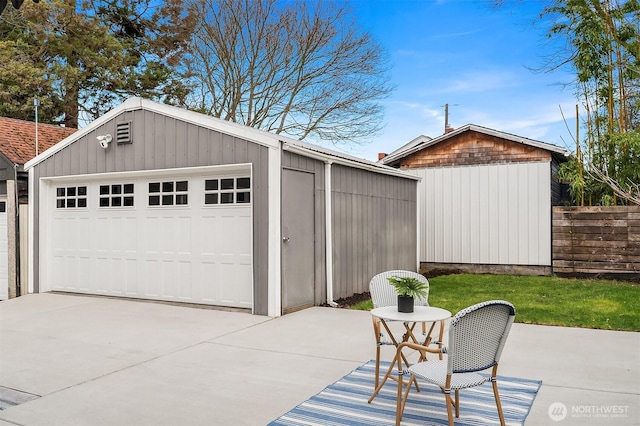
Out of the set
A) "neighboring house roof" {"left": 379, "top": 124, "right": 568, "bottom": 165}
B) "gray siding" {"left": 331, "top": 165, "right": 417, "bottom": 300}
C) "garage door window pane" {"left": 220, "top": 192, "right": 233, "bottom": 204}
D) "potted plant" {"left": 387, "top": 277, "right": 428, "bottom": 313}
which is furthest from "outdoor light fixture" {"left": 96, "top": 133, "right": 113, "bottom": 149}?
"neighboring house roof" {"left": 379, "top": 124, "right": 568, "bottom": 165}

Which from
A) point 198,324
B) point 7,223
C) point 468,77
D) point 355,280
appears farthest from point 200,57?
point 198,324

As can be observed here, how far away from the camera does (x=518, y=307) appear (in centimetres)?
737

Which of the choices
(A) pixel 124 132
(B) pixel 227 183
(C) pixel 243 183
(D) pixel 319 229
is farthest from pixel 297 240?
(A) pixel 124 132

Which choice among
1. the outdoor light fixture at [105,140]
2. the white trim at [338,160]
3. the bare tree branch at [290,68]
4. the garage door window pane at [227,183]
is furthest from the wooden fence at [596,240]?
the outdoor light fixture at [105,140]

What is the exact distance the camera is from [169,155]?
791 centimetres

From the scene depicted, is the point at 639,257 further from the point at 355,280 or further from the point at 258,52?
the point at 258,52

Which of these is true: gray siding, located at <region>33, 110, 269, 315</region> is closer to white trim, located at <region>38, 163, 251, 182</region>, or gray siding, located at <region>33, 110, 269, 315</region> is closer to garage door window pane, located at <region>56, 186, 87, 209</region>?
white trim, located at <region>38, 163, 251, 182</region>

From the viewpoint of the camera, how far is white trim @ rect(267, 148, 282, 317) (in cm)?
692

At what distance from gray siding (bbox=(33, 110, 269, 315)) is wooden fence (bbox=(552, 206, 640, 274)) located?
6.93 meters

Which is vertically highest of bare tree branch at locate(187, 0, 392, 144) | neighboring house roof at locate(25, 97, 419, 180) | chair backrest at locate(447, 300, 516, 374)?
bare tree branch at locate(187, 0, 392, 144)

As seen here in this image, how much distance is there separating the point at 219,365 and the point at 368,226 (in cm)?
504

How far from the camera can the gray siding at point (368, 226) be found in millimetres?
8352

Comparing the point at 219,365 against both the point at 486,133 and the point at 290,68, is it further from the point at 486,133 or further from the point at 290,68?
the point at 290,68

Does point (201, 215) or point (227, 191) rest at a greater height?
point (227, 191)
